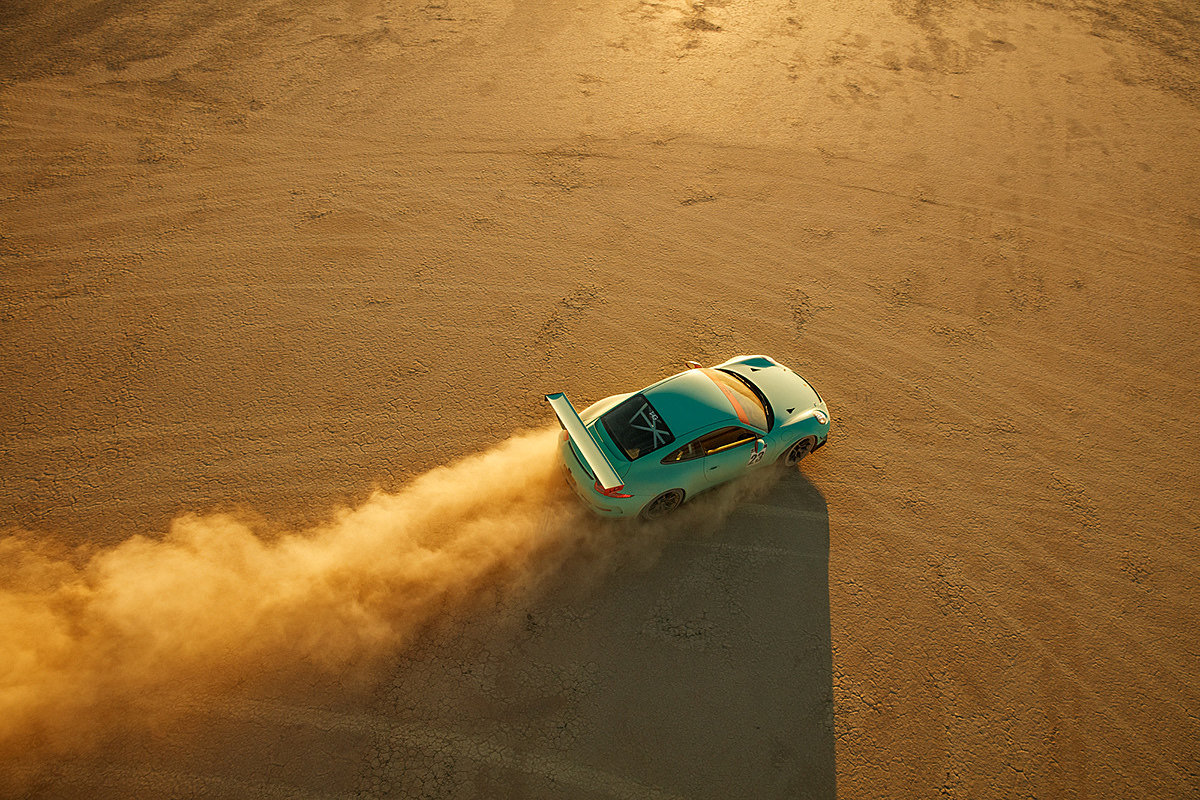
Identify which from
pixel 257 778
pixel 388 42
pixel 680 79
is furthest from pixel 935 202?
pixel 257 778

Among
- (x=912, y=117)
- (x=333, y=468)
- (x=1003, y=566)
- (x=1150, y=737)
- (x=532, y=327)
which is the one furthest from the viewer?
(x=912, y=117)

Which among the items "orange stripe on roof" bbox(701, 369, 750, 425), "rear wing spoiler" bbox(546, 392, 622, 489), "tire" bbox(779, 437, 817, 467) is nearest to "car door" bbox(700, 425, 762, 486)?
"orange stripe on roof" bbox(701, 369, 750, 425)

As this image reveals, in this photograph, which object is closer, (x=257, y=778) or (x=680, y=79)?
(x=257, y=778)

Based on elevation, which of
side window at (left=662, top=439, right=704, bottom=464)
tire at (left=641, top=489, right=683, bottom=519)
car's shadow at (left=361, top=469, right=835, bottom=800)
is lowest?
car's shadow at (left=361, top=469, right=835, bottom=800)

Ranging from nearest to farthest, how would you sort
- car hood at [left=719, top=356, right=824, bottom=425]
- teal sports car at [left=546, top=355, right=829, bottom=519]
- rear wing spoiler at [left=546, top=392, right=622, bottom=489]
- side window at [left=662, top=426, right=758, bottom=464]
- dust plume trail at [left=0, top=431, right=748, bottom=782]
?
dust plume trail at [left=0, top=431, right=748, bottom=782], rear wing spoiler at [left=546, top=392, right=622, bottom=489], teal sports car at [left=546, top=355, right=829, bottom=519], side window at [left=662, top=426, right=758, bottom=464], car hood at [left=719, top=356, right=824, bottom=425]

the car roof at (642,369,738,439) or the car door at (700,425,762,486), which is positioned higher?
the car roof at (642,369,738,439)

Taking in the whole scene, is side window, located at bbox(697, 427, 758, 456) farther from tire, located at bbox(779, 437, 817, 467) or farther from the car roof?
tire, located at bbox(779, 437, 817, 467)

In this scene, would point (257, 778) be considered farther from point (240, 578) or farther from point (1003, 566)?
point (1003, 566)

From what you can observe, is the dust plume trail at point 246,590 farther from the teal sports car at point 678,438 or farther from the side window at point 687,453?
the side window at point 687,453
